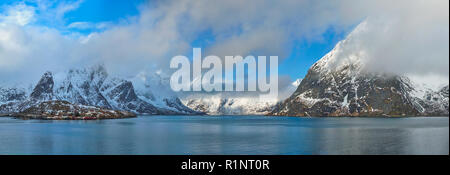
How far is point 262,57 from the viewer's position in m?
156
